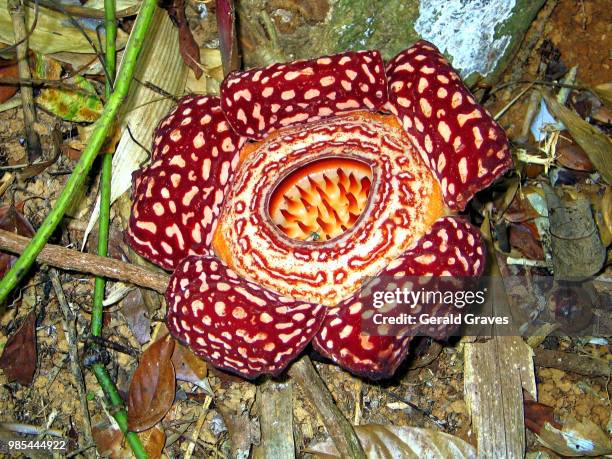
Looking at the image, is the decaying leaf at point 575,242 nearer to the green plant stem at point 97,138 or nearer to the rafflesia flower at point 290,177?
the rafflesia flower at point 290,177

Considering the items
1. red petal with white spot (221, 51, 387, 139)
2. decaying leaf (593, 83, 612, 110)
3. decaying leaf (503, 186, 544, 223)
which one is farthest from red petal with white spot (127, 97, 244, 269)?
decaying leaf (593, 83, 612, 110)

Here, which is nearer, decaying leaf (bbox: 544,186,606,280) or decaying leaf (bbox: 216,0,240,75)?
decaying leaf (bbox: 216,0,240,75)

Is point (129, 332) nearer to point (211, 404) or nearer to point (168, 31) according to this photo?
point (211, 404)

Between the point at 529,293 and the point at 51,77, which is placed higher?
the point at 51,77

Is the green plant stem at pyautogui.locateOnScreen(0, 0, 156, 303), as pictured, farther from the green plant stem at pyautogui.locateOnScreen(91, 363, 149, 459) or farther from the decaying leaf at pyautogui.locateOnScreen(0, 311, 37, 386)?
the green plant stem at pyautogui.locateOnScreen(91, 363, 149, 459)

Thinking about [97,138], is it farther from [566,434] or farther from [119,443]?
[566,434]

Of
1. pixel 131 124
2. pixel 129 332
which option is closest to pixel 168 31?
pixel 131 124
